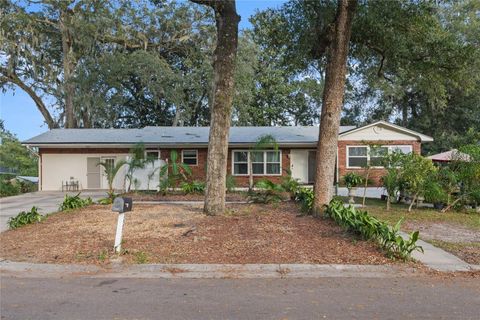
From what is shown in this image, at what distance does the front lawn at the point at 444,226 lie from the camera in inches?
324

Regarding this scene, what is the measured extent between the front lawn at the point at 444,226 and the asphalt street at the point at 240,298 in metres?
2.17

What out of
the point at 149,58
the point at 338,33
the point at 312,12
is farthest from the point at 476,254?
the point at 149,58

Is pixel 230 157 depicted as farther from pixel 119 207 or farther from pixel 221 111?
pixel 119 207

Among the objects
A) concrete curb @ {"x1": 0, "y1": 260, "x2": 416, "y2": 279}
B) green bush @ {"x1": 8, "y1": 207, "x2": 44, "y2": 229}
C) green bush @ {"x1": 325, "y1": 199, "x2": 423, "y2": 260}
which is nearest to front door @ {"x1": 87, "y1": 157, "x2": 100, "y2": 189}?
green bush @ {"x1": 8, "y1": 207, "x2": 44, "y2": 229}

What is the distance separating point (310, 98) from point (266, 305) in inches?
1462

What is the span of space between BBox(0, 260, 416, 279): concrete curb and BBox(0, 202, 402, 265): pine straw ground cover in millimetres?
260

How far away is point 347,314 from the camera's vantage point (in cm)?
468

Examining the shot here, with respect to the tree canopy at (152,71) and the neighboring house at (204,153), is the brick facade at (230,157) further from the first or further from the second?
the tree canopy at (152,71)

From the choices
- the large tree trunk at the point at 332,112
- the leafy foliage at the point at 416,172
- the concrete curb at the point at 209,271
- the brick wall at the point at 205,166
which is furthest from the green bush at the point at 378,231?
the brick wall at the point at 205,166

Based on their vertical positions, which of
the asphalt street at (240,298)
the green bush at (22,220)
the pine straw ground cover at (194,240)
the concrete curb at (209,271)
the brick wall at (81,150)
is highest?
the brick wall at (81,150)

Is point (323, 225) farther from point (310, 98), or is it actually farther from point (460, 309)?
point (310, 98)

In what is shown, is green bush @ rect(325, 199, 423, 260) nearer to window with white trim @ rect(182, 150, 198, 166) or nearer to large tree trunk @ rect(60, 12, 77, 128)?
window with white trim @ rect(182, 150, 198, 166)

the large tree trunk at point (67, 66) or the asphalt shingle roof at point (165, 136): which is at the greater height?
the large tree trunk at point (67, 66)

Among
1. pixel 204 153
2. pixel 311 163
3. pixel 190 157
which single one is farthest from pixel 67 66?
pixel 311 163
